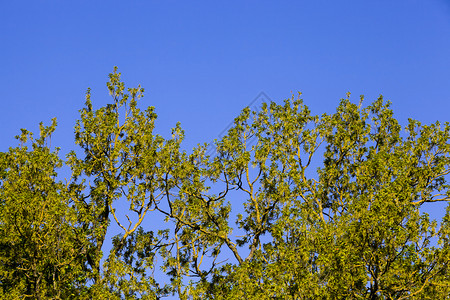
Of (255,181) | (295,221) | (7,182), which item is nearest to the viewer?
(295,221)

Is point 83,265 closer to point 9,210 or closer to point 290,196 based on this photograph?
point 9,210

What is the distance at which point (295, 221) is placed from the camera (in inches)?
966

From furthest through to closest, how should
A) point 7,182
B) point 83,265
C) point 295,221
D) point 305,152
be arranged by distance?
point 305,152 < point 7,182 < point 83,265 < point 295,221

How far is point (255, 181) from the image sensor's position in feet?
102

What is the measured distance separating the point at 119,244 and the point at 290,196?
8.81 metres

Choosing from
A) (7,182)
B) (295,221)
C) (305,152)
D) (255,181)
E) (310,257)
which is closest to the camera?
(310,257)

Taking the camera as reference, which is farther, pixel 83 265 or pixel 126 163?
pixel 126 163

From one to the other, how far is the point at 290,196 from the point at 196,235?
5.12 metres

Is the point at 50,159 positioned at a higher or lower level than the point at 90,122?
lower

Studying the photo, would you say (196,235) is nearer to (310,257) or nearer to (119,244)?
(119,244)

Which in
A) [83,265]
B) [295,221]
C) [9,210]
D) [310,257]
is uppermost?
[9,210]

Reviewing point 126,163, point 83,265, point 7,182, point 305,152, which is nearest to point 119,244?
point 83,265

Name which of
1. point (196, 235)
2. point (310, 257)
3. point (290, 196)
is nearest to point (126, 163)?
point (196, 235)

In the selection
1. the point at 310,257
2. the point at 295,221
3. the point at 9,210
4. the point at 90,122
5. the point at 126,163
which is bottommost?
the point at 310,257
